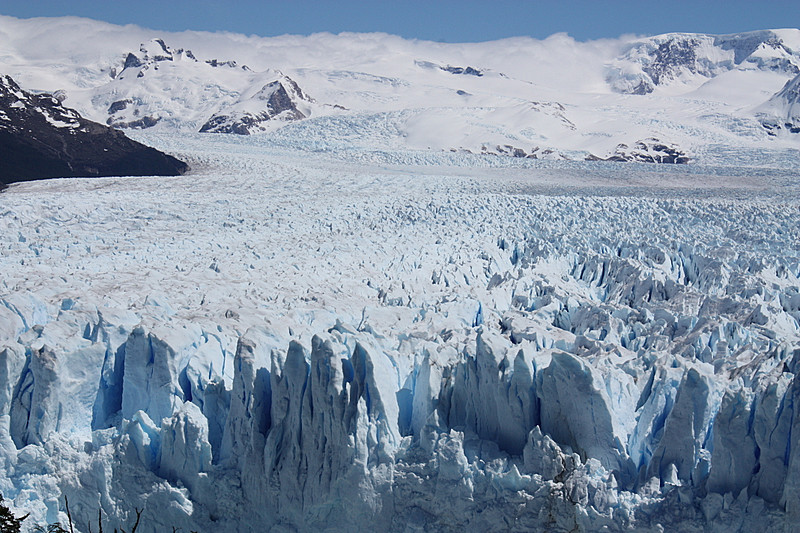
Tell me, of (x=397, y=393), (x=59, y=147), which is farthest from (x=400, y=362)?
(x=59, y=147)

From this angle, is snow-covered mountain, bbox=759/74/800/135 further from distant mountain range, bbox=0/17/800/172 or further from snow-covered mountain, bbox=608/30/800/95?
snow-covered mountain, bbox=608/30/800/95

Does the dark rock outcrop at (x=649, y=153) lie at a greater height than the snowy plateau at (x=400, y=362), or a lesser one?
greater

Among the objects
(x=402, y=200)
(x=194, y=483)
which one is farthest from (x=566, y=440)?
(x=402, y=200)

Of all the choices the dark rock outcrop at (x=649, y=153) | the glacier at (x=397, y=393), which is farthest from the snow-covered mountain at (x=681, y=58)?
the glacier at (x=397, y=393)

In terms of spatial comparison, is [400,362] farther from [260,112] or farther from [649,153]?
[260,112]

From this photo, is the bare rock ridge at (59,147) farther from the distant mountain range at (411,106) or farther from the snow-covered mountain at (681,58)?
the snow-covered mountain at (681,58)

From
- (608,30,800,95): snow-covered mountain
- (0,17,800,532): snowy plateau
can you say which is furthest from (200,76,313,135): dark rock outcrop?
(608,30,800,95): snow-covered mountain

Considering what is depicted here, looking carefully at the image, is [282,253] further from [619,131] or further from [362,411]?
[619,131]
